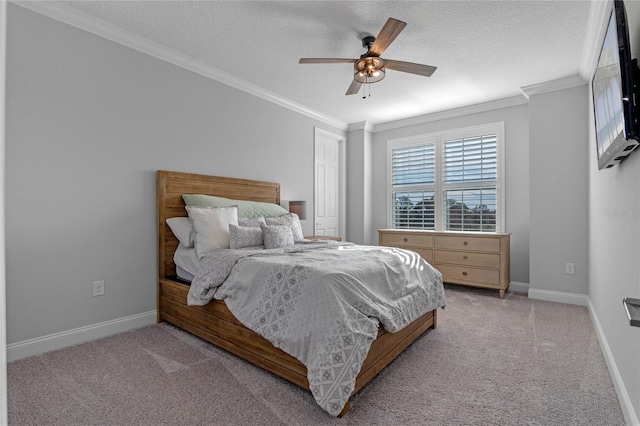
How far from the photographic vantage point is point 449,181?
4.83m

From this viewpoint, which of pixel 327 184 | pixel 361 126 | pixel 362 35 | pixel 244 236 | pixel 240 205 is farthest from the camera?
pixel 361 126

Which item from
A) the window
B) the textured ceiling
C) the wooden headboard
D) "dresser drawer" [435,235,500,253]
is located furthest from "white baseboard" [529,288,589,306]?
the wooden headboard

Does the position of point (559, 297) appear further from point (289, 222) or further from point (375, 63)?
point (375, 63)

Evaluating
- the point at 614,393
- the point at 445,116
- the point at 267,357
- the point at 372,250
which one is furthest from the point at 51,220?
Result: the point at 445,116

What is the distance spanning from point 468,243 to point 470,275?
1.35 ft

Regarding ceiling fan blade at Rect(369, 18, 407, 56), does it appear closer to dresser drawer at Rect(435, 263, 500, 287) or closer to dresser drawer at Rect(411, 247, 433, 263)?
dresser drawer at Rect(411, 247, 433, 263)

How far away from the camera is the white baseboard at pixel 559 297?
349cm

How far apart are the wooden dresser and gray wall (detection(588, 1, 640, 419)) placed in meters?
1.22

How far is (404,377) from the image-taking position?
198 centimetres

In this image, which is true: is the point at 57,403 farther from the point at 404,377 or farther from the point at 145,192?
the point at 404,377

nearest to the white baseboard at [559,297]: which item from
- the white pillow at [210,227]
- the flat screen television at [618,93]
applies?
the flat screen television at [618,93]

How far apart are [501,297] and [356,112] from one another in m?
3.23

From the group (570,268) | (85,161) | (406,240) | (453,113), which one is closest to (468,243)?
(406,240)

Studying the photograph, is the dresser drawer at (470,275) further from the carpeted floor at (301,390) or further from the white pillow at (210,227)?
the white pillow at (210,227)
